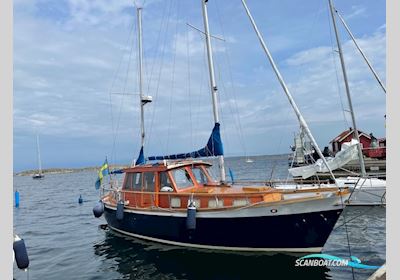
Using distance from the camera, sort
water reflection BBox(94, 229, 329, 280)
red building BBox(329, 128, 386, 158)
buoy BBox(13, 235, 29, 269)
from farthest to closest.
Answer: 1. red building BBox(329, 128, 386, 158)
2. water reflection BBox(94, 229, 329, 280)
3. buoy BBox(13, 235, 29, 269)

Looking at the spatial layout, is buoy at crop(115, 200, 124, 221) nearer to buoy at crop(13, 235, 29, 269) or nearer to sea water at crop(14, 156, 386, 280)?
sea water at crop(14, 156, 386, 280)

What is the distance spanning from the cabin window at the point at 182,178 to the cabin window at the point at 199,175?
0.44 metres

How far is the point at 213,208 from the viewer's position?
10898mm

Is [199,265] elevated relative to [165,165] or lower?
lower

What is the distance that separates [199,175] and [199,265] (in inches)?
166

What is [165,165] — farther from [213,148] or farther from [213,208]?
[213,208]

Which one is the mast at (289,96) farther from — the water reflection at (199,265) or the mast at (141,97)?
the mast at (141,97)

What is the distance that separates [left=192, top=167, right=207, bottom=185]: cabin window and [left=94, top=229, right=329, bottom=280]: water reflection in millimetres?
2944

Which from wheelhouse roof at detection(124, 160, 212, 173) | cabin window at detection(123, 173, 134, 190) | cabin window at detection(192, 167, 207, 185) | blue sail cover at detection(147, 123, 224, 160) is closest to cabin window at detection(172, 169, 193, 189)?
wheelhouse roof at detection(124, 160, 212, 173)

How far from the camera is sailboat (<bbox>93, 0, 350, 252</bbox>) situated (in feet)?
32.8

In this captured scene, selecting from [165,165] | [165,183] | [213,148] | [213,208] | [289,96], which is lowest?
[213,208]

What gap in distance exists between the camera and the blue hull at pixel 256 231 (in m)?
9.98

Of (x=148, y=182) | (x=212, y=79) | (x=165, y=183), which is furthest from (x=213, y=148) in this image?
(x=212, y=79)

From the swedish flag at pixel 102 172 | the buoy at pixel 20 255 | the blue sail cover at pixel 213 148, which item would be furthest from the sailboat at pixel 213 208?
the buoy at pixel 20 255
